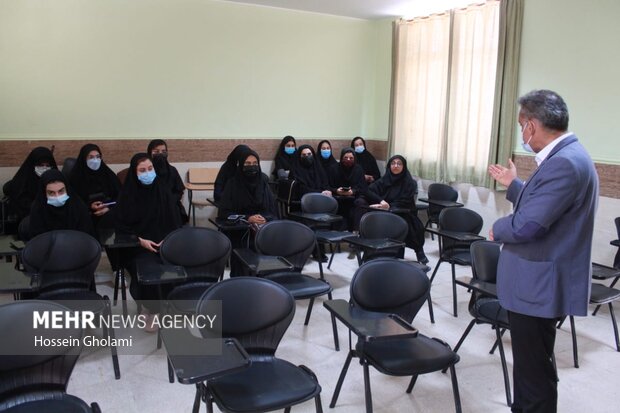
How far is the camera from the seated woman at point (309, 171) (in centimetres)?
671

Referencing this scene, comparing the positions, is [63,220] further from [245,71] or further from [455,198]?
[455,198]

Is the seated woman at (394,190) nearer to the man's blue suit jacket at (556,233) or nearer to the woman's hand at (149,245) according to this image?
the woman's hand at (149,245)

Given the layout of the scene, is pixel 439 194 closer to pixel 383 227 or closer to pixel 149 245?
pixel 383 227

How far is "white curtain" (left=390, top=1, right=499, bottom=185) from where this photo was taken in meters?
5.87

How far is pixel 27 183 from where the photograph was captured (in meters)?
5.07

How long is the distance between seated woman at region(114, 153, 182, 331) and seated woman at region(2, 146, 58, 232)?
5.49 feet

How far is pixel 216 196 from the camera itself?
571 centimetres

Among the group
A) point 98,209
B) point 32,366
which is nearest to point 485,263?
point 32,366

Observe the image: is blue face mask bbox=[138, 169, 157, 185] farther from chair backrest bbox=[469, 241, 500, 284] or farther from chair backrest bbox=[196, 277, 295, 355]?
chair backrest bbox=[469, 241, 500, 284]

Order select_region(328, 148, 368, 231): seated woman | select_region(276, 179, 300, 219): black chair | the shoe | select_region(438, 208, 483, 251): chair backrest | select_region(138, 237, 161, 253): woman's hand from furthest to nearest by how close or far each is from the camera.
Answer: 1. select_region(328, 148, 368, 231): seated woman
2. select_region(276, 179, 300, 219): black chair
3. the shoe
4. select_region(438, 208, 483, 251): chair backrest
5. select_region(138, 237, 161, 253): woman's hand

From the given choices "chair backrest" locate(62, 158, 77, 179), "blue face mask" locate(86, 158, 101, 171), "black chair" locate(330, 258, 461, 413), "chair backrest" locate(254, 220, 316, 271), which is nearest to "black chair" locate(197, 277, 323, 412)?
"black chair" locate(330, 258, 461, 413)

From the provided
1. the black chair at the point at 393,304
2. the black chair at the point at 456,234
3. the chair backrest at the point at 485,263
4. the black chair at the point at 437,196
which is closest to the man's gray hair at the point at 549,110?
the black chair at the point at 393,304

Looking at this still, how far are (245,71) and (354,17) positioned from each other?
1928 millimetres

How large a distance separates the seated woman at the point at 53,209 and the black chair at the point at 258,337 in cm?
199
